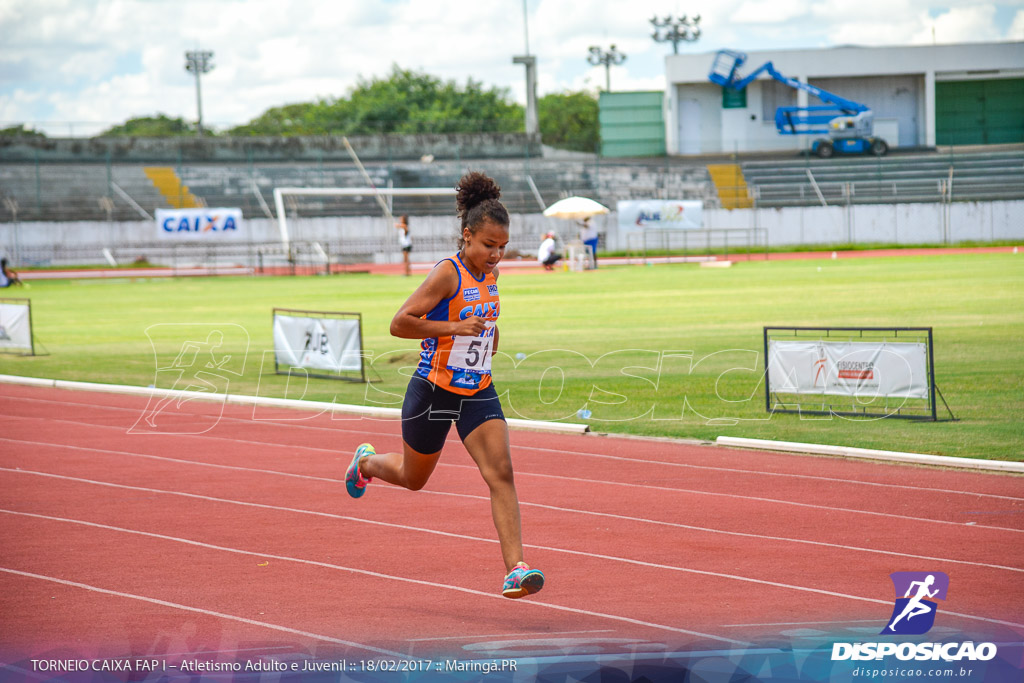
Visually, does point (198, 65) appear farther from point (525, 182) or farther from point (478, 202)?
point (478, 202)

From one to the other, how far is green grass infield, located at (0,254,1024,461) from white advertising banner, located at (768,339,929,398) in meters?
0.34

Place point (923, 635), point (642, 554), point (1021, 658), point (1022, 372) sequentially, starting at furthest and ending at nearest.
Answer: point (1022, 372), point (642, 554), point (923, 635), point (1021, 658)

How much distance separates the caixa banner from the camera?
44.9 meters

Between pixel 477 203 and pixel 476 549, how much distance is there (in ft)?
7.28

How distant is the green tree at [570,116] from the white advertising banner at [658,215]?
5802 centimetres

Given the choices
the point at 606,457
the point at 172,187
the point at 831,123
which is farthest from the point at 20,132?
the point at 606,457

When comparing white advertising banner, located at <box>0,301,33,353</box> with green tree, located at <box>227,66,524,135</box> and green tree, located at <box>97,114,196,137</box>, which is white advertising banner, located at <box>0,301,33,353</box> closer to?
green tree, located at <box>227,66,524,135</box>

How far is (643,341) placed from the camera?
16.6m

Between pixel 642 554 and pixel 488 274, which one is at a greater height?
pixel 488 274

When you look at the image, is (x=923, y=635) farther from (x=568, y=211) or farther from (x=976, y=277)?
(x=568, y=211)

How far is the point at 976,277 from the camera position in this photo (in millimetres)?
26375

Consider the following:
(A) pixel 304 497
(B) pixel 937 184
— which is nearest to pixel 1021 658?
(A) pixel 304 497

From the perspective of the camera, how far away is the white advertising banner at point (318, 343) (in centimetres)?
1388

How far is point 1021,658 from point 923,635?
17.6 inches
